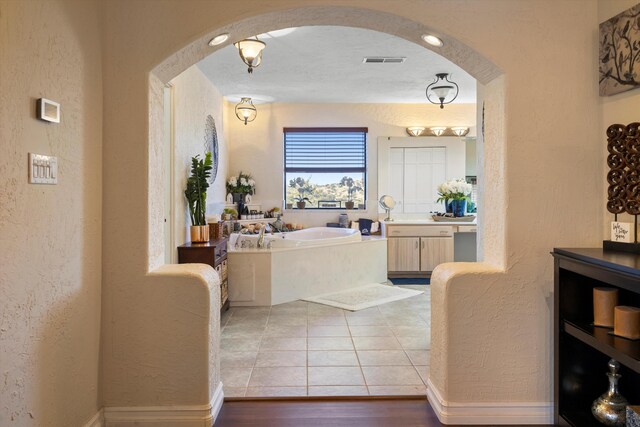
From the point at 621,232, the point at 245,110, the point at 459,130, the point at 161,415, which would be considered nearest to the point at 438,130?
the point at 459,130

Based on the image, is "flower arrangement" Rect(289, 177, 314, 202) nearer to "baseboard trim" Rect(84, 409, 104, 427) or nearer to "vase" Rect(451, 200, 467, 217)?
"vase" Rect(451, 200, 467, 217)

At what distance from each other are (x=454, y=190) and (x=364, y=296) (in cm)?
242

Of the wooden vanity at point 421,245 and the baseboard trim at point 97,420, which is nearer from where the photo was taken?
the baseboard trim at point 97,420

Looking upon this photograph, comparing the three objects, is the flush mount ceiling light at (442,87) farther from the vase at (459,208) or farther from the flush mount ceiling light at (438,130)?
the vase at (459,208)

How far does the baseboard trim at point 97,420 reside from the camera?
6.92ft

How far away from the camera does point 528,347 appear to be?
227 cm

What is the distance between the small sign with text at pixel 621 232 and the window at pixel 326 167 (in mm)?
4971

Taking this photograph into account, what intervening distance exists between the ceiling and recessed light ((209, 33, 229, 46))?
1.31 metres

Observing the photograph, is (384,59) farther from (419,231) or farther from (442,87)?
(419,231)

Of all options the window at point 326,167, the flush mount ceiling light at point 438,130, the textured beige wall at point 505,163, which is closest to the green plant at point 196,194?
the textured beige wall at point 505,163

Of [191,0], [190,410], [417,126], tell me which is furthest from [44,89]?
[417,126]

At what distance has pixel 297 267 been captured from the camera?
200 inches

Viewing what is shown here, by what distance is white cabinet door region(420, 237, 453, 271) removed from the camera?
21.0ft

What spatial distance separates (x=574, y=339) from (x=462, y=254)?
15.7ft
